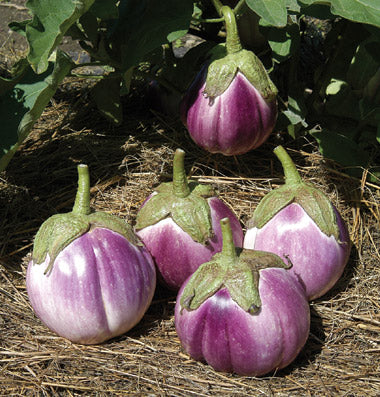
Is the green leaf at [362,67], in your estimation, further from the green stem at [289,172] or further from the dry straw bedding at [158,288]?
the green stem at [289,172]

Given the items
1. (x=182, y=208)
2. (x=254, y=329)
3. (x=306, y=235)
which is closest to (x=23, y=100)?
(x=182, y=208)

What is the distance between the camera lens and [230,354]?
127 cm

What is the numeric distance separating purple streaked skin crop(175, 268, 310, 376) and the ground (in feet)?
0.16

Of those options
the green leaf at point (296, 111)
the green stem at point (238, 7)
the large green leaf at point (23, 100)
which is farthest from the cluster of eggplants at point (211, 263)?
the large green leaf at point (23, 100)

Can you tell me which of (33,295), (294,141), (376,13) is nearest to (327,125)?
(294,141)

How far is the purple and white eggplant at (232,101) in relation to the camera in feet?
5.48

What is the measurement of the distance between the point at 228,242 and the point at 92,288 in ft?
0.95

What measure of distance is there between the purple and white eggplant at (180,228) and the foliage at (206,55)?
1.27 ft

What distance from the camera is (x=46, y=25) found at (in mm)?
1540

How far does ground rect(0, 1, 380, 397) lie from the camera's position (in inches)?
51.6

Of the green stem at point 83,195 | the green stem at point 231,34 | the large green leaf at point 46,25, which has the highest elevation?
the large green leaf at point 46,25

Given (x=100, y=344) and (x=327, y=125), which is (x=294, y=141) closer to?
(x=327, y=125)

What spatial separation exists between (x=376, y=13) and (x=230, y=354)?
865 millimetres

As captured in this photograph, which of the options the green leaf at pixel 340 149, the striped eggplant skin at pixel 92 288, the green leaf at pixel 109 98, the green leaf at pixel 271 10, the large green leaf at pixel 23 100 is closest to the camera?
the striped eggplant skin at pixel 92 288
